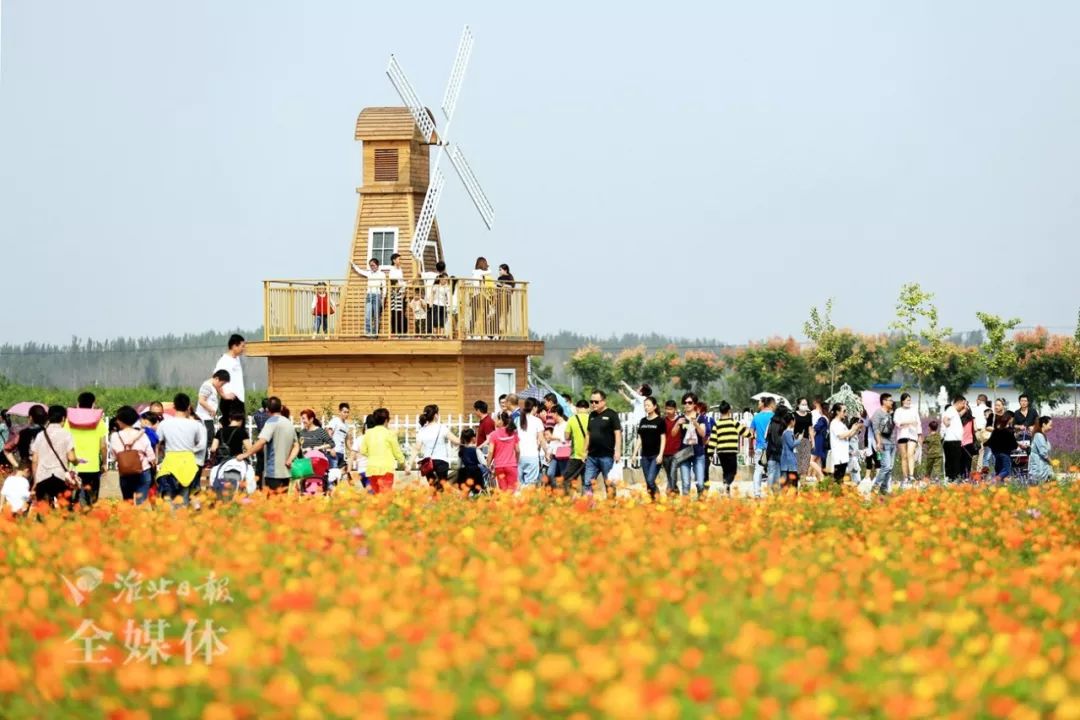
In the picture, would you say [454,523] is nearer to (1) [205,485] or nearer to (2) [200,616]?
(2) [200,616]

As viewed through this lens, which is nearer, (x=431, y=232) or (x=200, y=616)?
(x=200, y=616)

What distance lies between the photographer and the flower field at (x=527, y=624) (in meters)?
6.50

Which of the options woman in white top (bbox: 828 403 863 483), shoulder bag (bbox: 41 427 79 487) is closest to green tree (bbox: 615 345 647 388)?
woman in white top (bbox: 828 403 863 483)

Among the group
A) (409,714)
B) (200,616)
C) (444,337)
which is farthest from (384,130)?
(409,714)

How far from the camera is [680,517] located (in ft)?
44.4

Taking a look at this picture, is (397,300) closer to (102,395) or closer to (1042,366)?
(102,395)

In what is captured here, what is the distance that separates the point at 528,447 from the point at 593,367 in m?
48.4

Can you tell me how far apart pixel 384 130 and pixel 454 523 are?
2747cm

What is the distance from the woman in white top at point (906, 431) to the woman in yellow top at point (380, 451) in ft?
30.3

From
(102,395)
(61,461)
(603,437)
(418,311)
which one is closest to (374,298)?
(418,311)

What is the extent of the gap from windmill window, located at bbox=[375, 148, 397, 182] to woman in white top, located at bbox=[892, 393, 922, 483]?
16.9m

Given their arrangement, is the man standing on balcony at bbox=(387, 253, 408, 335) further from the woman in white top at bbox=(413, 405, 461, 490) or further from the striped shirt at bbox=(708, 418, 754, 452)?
the woman in white top at bbox=(413, 405, 461, 490)

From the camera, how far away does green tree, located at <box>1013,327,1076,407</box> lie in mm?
61750

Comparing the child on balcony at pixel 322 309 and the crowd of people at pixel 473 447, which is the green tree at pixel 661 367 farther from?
the crowd of people at pixel 473 447
